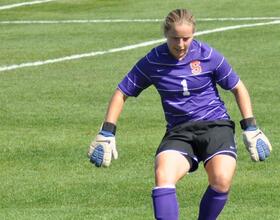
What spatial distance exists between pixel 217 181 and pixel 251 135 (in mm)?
522

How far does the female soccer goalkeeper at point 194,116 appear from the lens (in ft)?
31.1

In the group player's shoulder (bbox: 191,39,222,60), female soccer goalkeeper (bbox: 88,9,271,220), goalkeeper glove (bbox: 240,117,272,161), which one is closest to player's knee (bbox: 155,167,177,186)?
female soccer goalkeeper (bbox: 88,9,271,220)

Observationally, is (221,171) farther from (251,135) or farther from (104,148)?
(104,148)

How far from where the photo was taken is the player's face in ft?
30.4

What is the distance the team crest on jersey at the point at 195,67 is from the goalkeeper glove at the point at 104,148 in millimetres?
849

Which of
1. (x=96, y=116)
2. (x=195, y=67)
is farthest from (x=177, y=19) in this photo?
(x=96, y=116)

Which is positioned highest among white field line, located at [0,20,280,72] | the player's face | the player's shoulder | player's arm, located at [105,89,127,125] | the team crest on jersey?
the player's face

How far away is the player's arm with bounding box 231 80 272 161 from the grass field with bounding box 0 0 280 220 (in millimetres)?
1382

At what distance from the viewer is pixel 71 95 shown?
61.4ft

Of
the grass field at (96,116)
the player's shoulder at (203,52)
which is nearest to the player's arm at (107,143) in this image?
the player's shoulder at (203,52)

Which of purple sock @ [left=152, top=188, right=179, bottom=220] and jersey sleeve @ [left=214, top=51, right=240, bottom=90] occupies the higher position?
jersey sleeve @ [left=214, top=51, right=240, bottom=90]

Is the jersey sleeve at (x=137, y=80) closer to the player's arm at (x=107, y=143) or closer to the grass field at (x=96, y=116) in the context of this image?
the player's arm at (x=107, y=143)

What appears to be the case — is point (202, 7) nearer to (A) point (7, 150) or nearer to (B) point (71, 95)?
(B) point (71, 95)

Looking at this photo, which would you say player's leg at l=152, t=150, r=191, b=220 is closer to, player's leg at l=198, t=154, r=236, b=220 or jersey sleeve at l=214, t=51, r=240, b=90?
player's leg at l=198, t=154, r=236, b=220
